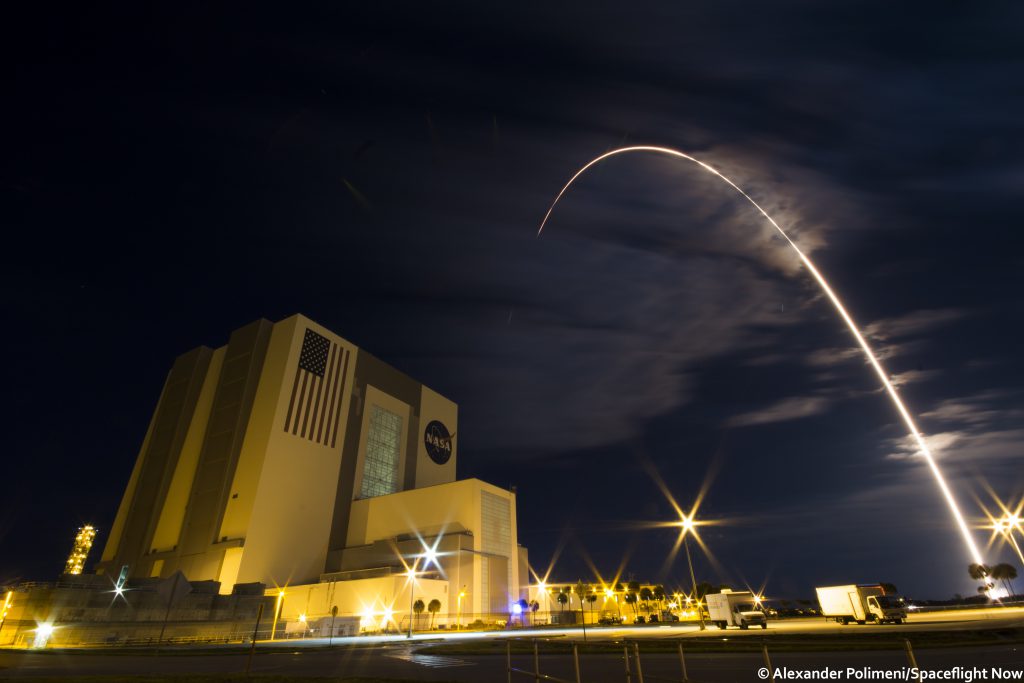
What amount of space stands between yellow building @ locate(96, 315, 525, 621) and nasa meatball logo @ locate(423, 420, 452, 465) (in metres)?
8.89

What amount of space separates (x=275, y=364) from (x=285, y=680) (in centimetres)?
6655

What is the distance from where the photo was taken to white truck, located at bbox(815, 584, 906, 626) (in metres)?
29.5

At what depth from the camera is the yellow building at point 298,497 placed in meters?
63.6

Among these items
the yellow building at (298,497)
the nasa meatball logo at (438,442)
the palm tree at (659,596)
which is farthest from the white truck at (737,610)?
the palm tree at (659,596)

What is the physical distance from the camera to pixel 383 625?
57.8 m

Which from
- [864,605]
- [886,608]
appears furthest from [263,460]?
[886,608]

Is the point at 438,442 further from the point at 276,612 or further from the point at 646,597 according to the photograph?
the point at 646,597

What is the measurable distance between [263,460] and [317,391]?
13343 mm

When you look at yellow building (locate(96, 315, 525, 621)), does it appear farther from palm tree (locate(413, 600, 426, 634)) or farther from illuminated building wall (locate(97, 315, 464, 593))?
palm tree (locate(413, 600, 426, 634))

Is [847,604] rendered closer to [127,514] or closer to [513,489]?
[513,489]

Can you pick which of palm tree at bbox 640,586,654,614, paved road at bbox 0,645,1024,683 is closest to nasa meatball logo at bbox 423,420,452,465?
palm tree at bbox 640,586,654,614

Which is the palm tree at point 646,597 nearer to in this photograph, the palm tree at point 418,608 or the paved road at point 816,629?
the palm tree at point 418,608

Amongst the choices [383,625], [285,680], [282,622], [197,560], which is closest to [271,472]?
[197,560]

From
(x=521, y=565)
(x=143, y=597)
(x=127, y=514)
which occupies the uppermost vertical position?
(x=127, y=514)
